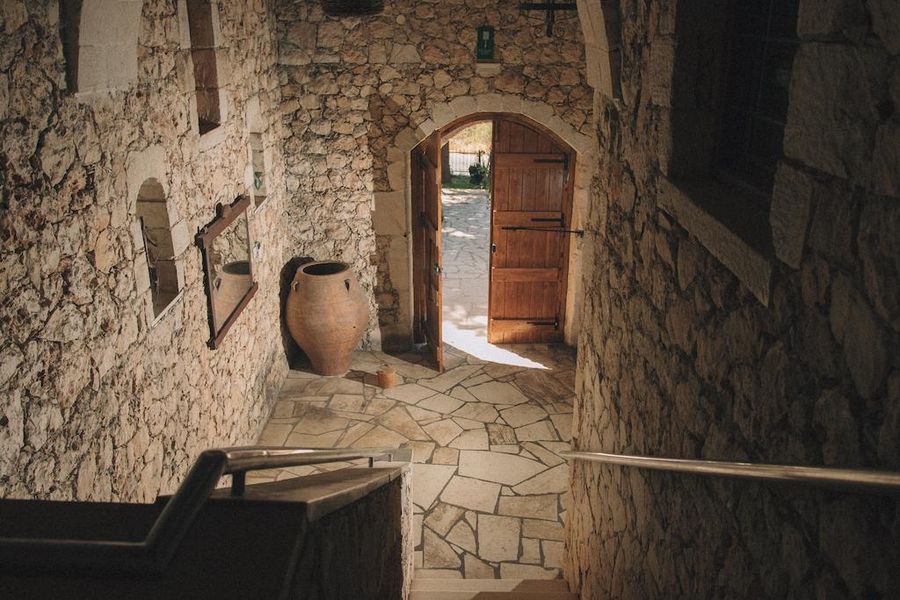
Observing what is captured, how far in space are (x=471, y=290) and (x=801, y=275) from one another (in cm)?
752

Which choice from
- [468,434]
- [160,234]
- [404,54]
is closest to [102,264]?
[160,234]

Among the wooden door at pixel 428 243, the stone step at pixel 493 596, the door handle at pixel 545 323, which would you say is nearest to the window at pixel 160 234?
the stone step at pixel 493 596

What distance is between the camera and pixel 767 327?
4.66 feet

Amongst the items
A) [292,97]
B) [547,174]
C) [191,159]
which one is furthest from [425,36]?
[191,159]

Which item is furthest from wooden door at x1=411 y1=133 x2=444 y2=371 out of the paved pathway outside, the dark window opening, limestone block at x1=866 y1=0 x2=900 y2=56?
limestone block at x1=866 y1=0 x2=900 y2=56

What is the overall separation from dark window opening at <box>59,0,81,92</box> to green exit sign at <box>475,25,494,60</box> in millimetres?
4101

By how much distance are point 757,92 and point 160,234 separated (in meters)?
3.14

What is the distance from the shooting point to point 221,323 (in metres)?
4.55

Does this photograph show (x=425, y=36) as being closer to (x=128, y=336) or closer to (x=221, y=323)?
(x=221, y=323)

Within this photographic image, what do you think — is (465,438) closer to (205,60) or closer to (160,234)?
(160,234)

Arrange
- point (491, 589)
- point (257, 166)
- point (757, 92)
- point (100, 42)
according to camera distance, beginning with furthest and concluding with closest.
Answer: point (257, 166) → point (491, 589) → point (100, 42) → point (757, 92)

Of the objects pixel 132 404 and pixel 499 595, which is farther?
pixel 499 595

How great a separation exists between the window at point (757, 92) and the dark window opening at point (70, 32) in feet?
7.94

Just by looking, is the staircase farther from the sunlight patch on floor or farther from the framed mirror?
the sunlight patch on floor
